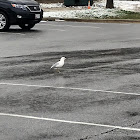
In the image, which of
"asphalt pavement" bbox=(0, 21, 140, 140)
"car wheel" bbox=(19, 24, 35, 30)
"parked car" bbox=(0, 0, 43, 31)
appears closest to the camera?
"asphalt pavement" bbox=(0, 21, 140, 140)

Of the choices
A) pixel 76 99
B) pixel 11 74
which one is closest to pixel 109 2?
pixel 11 74

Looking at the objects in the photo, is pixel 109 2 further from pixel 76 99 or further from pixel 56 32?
pixel 76 99

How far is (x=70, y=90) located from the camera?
32.4 ft

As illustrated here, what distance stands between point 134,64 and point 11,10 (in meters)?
10.3

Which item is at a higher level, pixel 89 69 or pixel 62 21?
pixel 89 69

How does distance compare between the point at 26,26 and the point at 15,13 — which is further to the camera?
the point at 26,26

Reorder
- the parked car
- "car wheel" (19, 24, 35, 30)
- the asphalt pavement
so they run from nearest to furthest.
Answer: the asphalt pavement, the parked car, "car wheel" (19, 24, 35, 30)

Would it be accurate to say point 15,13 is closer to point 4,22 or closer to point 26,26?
point 4,22

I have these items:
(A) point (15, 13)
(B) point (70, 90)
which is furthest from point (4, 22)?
(B) point (70, 90)

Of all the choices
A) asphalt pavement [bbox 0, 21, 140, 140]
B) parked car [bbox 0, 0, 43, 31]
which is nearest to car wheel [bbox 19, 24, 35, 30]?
parked car [bbox 0, 0, 43, 31]

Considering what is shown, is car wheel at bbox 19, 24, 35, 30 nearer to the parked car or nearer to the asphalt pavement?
the parked car

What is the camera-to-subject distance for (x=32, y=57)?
48.2 ft

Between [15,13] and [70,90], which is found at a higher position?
[70,90]

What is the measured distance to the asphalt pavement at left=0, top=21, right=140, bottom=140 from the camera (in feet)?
23.0
